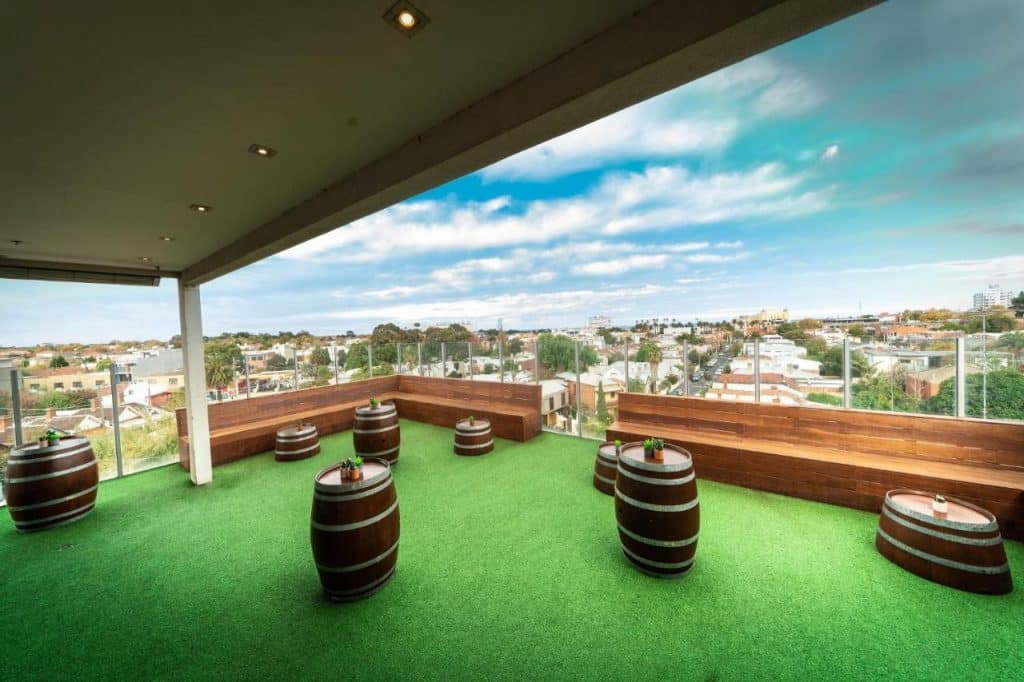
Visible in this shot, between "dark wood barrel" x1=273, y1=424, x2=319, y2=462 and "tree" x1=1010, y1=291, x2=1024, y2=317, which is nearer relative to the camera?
"tree" x1=1010, y1=291, x2=1024, y2=317

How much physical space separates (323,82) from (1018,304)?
708 cm

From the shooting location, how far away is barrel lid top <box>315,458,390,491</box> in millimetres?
2542

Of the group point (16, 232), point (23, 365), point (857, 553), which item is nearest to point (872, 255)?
point (857, 553)

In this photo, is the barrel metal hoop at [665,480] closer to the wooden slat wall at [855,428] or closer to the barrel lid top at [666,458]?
the barrel lid top at [666,458]

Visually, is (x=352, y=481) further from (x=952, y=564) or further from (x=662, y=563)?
(x=952, y=564)

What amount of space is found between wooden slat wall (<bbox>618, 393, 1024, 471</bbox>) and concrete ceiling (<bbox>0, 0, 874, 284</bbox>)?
446 centimetres

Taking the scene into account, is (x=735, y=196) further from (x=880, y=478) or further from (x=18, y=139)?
(x=18, y=139)

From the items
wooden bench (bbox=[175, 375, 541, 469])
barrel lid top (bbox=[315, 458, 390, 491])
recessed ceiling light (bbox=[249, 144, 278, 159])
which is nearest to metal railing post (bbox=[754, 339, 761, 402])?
wooden bench (bbox=[175, 375, 541, 469])

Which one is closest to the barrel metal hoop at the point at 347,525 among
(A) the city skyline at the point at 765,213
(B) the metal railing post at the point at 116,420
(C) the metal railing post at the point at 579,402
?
(A) the city skyline at the point at 765,213

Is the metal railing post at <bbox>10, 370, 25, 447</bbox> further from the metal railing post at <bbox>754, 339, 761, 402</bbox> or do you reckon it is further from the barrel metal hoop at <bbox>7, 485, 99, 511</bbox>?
the metal railing post at <bbox>754, 339, 761, 402</bbox>

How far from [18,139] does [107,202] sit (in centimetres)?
119

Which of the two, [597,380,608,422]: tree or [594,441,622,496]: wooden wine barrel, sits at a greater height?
[597,380,608,422]: tree

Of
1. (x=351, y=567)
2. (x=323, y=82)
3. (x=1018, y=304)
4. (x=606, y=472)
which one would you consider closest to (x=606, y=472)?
(x=606, y=472)

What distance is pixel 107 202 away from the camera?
2.84 metres
